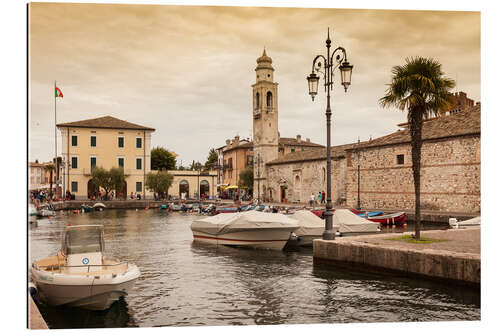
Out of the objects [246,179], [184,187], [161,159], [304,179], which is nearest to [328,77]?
[304,179]

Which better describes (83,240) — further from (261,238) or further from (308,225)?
(308,225)

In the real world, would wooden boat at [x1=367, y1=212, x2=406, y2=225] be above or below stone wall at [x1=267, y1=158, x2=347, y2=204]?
below

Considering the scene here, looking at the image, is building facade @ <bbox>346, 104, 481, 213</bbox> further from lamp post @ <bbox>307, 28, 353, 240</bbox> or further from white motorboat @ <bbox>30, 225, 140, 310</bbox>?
white motorboat @ <bbox>30, 225, 140, 310</bbox>

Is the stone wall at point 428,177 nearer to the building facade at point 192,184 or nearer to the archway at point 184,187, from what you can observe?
the building facade at point 192,184

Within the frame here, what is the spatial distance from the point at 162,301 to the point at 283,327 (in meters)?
2.79

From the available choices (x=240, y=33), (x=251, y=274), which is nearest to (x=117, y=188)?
(x=251, y=274)

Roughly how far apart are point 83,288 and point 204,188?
45245 mm

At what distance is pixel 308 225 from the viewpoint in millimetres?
15469

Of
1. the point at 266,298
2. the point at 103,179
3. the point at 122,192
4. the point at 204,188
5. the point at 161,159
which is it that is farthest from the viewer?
the point at 161,159

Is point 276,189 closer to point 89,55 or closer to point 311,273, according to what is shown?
point 311,273

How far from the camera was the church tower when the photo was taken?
43.1 meters

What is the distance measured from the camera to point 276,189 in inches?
1695

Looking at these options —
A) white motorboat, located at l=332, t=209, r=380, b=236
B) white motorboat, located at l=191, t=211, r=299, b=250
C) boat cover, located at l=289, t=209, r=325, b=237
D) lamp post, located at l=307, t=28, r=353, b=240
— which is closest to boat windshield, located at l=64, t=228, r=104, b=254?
lamp post, located at l=307, t=28, r=353, b=240

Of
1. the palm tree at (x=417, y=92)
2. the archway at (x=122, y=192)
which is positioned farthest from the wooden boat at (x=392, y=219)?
the archway at (x=122, y=192)
